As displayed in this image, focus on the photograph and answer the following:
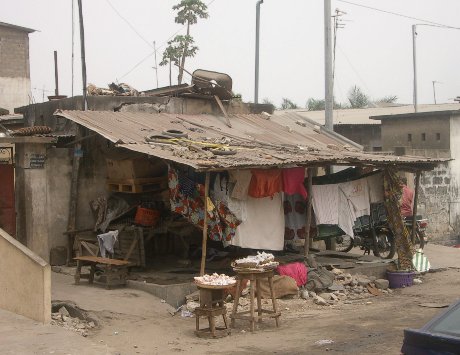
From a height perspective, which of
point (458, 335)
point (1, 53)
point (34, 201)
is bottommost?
point (458, 335)

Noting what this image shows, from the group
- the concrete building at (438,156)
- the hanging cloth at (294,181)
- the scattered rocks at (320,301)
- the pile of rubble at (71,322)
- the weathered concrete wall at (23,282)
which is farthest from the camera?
the concrete building at (438,156)

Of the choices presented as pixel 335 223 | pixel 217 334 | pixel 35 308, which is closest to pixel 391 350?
pixel 217 334

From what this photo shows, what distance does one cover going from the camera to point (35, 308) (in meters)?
8.90

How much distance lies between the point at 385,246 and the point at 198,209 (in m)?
6.04

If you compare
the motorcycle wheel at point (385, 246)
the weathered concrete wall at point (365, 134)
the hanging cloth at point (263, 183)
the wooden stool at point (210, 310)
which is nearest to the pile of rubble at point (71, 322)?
the wooden stool at point (210, 310)

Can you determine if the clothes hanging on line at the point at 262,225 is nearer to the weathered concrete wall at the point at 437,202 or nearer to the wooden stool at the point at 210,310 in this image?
the wooden stool at the point at 210,310

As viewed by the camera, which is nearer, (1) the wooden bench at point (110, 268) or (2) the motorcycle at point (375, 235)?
(1) the wooden bench at point (110, 268)

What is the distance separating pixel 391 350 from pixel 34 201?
24.0 ft

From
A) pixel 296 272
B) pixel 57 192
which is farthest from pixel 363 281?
pixel 57 192

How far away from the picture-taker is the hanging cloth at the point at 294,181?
12.5 metres

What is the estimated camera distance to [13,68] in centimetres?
3034

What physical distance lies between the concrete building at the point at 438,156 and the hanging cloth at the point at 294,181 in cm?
947

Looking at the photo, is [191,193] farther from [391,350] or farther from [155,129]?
[391,350]

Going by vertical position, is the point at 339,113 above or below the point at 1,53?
below
